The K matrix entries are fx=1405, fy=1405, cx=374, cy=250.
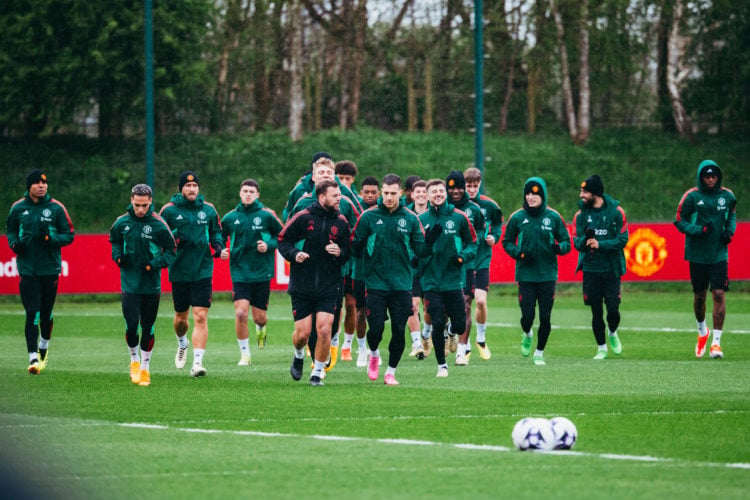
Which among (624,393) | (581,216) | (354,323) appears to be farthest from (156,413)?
(581,216)

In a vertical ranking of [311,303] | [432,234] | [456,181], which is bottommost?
[311,303]

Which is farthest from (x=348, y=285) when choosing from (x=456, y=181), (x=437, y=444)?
(x=437, y=444)

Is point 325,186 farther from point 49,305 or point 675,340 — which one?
point 675,340

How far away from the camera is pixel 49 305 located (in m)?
16.9

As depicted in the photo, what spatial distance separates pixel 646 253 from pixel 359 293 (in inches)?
589

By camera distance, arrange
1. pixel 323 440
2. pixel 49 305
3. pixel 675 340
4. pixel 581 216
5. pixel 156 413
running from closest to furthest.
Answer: pixel 323 440 → pixel 156 413 → pixel 49 305 → pixel 581 216 → pixel 675 340

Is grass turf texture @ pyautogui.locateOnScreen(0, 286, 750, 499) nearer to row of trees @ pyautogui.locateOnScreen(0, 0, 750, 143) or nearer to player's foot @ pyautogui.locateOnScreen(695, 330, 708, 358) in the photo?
player's foot @ pyautogui.locateOnScreen(695, 330, 708, 358)

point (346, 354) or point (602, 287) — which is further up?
point (602, 287)

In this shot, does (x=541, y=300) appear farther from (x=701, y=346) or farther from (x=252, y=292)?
(x=252, y=292)

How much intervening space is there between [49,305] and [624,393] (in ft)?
23.3

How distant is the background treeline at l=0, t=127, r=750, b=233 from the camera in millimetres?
41031

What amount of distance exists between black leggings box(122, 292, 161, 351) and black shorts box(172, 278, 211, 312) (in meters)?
1.19

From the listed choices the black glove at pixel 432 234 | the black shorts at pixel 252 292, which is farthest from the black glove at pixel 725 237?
the black shorts at pixel 252 292

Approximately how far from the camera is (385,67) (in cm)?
4812
